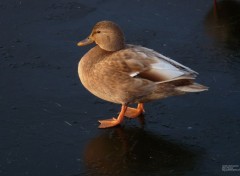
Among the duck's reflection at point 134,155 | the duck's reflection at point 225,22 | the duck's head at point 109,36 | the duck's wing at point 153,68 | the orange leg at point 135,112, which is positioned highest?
the duck's head at point 109,36

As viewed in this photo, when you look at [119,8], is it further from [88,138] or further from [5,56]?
[88,138]

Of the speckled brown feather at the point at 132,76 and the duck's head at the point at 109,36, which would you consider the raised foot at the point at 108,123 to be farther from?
the duck's head at the point at 109,36

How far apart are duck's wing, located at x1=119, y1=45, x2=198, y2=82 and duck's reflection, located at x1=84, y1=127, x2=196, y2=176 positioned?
48cm

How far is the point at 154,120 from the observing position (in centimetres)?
493

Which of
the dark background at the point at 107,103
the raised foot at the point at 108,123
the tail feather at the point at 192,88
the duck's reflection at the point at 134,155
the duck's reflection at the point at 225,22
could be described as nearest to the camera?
the duck's reflection at the point at 134,155

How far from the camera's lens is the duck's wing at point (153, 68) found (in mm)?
4746

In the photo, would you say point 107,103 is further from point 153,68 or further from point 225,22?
point 225,22

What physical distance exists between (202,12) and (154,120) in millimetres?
2653

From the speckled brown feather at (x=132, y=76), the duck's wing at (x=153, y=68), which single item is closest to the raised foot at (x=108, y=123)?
the speckled brown feather at (x=132, y=76)

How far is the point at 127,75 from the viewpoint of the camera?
188 inches

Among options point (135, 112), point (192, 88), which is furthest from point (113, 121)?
point (192, 88)

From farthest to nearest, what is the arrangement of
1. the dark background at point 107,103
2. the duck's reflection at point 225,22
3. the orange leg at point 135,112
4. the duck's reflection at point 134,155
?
the duck's reflection at point 225,22
the orange leg at point 135,112
the dark background at point 107,103
the duck's reflection at point 134,155

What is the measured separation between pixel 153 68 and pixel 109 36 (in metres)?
0.49

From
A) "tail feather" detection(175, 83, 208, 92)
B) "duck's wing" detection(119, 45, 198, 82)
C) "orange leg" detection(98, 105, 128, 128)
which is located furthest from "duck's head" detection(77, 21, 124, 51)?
"tail feather" detection(175, 83, 208, 92)
